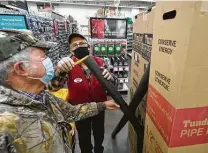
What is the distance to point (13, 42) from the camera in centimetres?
91

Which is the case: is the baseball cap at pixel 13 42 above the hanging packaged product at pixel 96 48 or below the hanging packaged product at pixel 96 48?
above

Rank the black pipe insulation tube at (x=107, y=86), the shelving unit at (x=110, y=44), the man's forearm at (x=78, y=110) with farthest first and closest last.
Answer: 1. the shelving unit at (x=110, y=44)
2. the man's forearm at (x=78, y=110)
3. the black pipe insulation tube at (x=107, y=86)

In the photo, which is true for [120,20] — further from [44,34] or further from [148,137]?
[148,137]

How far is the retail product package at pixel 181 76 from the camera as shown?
579 millimetres

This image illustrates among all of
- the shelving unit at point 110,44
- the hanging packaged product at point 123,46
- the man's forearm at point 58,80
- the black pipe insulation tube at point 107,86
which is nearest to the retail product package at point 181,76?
the black pipe insulation tube at point 107,86

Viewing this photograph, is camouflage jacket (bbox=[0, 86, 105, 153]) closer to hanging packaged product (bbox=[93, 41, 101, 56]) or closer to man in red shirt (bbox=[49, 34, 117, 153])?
man in red shirt (bbox=[49, 34, 117, 153])

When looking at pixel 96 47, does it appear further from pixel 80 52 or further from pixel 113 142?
pixel 80 52

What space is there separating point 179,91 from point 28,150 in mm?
736

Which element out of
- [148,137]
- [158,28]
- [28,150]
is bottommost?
[148,137]

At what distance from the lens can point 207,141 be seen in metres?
0.77

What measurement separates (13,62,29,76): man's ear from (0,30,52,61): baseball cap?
0.21 ft

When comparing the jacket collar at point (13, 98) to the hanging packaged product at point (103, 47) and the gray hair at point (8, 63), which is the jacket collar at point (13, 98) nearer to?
the gray hair at point (8, 63)

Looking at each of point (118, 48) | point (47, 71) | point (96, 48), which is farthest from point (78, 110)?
point (118, 48)

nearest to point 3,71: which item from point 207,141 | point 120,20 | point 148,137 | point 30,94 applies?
point 30,94
